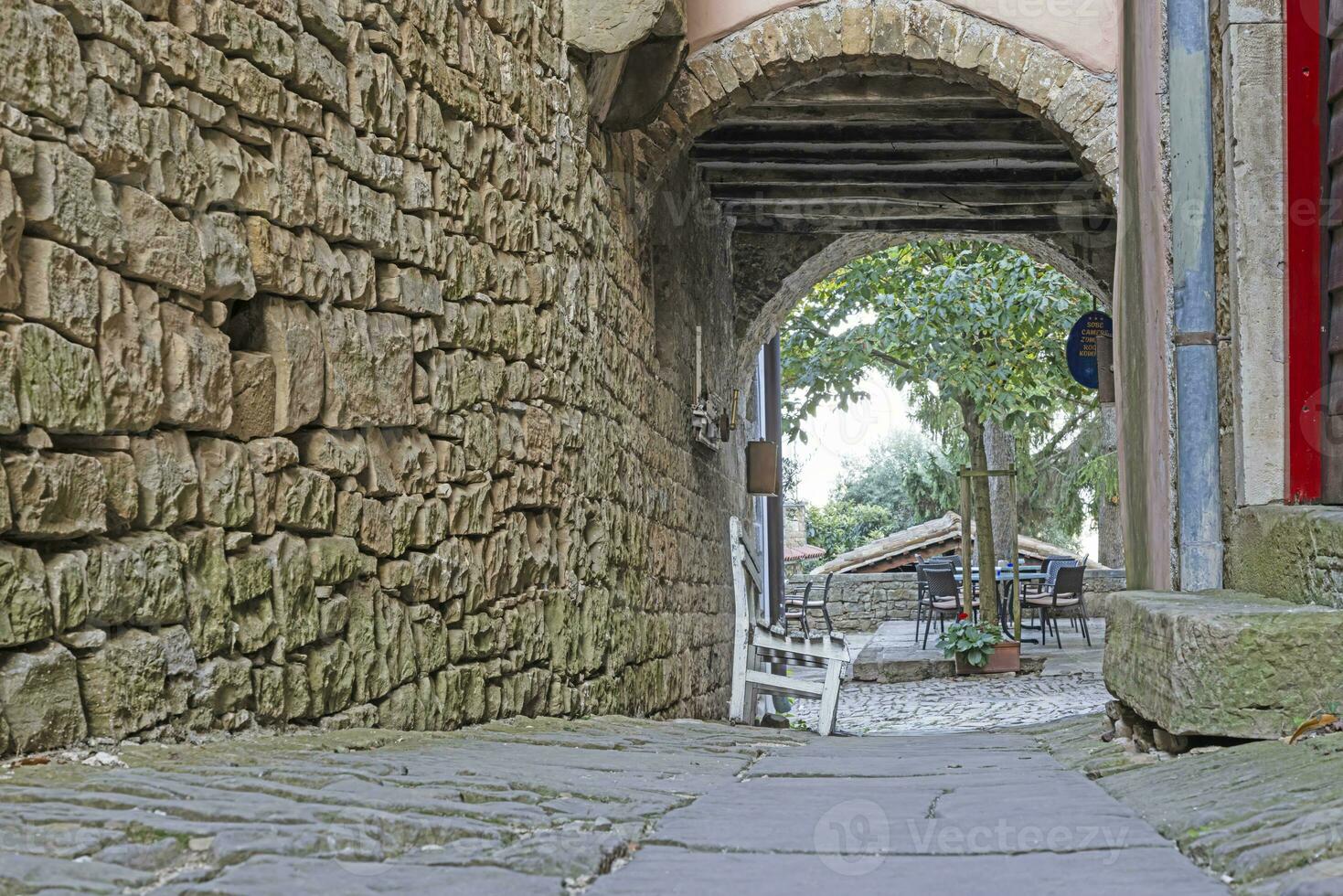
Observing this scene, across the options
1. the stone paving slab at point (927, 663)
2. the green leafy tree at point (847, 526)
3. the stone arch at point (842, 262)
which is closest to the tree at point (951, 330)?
the stone paving slab at point (927, 663)

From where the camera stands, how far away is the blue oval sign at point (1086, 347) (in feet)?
29.0

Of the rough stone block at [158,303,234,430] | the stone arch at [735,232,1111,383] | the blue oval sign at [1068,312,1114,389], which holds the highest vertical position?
the stone arch at [735,232,1111,383]

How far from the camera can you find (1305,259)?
3826 millimetres

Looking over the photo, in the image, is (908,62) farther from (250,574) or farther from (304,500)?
(250,574)

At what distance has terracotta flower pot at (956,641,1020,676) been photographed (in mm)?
10852

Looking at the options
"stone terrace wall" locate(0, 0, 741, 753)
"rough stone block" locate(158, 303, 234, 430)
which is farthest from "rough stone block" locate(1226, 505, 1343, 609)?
"rough stone block" locate(158, 303, 234, 430)

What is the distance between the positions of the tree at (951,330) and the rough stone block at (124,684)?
36.1ft

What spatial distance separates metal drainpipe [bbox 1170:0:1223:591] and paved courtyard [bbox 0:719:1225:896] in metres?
1.31

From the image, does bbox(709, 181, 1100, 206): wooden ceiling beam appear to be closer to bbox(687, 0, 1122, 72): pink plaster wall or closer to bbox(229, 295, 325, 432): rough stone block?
bbox(687, 0, 1122, 72): pink plaster wall

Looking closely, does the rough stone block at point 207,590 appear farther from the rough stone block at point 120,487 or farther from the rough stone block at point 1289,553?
the rough stone block at point 1289,553

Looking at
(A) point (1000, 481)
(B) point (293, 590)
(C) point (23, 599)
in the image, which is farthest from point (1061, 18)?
(A) point (1000, 481)

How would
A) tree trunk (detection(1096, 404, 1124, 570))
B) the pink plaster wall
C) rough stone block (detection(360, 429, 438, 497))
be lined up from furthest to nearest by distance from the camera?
1. tree trunk (detection(1096, 404, 1124, 570))
2. the pink plaster wall
3. rough stone block (detection(360, 429, 438, 497))

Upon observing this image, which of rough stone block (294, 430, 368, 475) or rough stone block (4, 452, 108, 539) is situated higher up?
rough stone block (294, 430, 368, 475)

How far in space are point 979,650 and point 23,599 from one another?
369 inches
